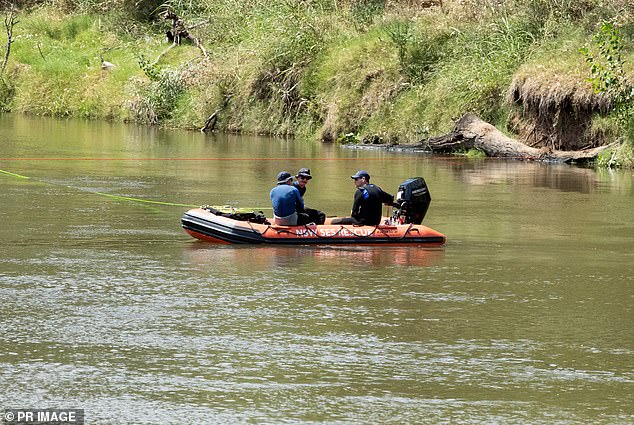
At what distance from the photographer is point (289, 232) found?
56.9 ft

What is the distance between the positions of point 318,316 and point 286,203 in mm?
4352

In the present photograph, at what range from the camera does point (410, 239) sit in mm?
17672

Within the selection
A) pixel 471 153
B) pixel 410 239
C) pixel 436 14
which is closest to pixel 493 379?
pixel 410 239

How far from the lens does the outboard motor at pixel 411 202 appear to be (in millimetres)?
18109

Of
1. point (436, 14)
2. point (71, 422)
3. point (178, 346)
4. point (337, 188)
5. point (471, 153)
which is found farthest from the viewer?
point (436, 14)

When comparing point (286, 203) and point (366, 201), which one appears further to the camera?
point (366, 201)

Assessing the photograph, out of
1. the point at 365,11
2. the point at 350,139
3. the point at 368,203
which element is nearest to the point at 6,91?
the point at 365,11

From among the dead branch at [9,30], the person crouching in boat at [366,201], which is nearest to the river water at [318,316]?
the person crouching in boat at [366,201]

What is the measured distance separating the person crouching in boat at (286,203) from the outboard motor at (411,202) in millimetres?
1558

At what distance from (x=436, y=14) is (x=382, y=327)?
2865cm

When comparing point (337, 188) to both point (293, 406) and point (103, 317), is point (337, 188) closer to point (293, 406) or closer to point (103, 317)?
point (103, 317)

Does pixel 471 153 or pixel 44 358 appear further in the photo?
pixel 471 153

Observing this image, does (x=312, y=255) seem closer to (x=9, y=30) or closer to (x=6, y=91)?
(x=6, y=91)

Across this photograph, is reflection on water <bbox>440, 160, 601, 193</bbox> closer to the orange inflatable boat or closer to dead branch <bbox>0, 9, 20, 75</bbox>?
the orange inflatable boat
